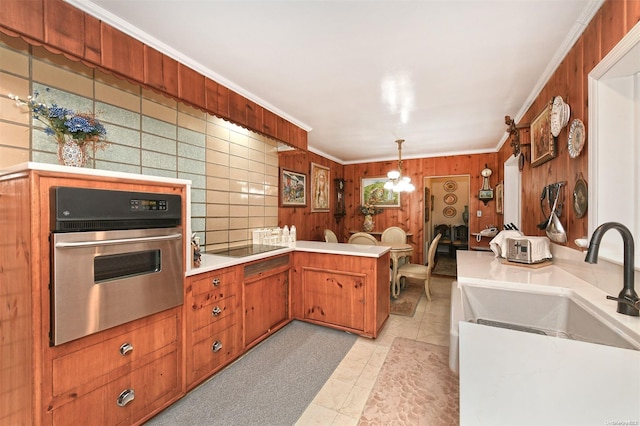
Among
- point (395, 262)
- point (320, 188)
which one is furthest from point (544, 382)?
point (320, 188)

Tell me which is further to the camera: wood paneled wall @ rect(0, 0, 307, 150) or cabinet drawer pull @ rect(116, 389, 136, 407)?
cabinet drawer pull @ rect(116, 389, 136, 407)

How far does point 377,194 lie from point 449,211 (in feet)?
10.6

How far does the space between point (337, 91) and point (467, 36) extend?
112cm

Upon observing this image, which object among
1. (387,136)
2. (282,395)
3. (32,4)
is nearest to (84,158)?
(32,4)

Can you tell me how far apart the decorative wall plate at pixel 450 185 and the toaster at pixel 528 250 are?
5.78 metres

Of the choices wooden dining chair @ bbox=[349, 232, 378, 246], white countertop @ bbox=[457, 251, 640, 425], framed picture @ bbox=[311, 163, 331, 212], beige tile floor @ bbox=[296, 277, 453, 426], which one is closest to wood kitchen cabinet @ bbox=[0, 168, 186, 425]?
beige tile floor @ bbox=[296, 277, 453, 426]

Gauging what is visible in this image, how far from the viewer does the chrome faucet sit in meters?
1.03

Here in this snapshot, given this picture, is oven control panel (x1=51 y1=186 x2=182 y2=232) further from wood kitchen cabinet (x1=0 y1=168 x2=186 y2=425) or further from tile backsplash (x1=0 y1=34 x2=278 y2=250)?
tile backsplash (x1=0 y1=34 x2=278 y2=250)

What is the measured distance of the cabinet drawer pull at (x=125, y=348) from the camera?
4.64 feet

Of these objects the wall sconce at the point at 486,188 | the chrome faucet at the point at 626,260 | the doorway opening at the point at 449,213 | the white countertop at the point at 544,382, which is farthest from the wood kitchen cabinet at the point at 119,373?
the doorway opening at the point at 449,213

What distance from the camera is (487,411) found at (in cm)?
56

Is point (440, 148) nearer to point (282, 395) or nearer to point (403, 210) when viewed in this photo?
point (403, 210)

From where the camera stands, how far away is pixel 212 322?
1938 millimetres

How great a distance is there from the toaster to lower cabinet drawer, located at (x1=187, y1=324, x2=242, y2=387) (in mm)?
2289
